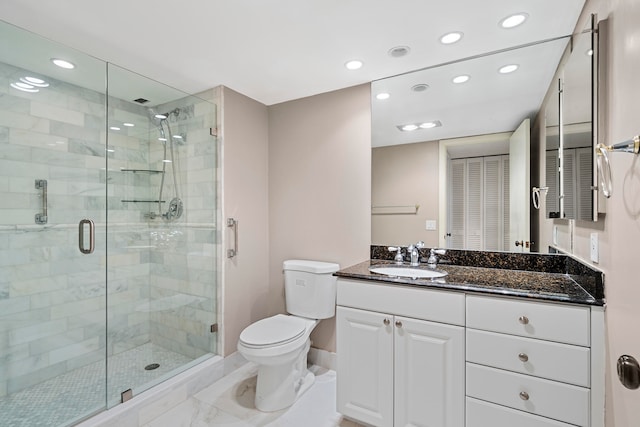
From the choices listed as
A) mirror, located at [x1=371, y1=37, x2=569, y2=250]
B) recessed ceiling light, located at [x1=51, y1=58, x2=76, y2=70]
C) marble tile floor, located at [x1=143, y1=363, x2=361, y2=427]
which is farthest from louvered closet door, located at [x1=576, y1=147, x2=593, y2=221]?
recessed ceiling light, located at [x1=51, y1=58, x2=76, y2=70]

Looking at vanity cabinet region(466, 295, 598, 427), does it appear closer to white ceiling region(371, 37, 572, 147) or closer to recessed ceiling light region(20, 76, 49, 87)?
white ceiling region(371, 37, 572, 147)

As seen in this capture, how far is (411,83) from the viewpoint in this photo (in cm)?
212

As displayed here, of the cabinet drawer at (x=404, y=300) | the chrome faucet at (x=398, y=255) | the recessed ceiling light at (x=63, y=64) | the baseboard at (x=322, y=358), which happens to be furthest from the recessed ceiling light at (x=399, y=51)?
the baseboard at (x=322, y=358)

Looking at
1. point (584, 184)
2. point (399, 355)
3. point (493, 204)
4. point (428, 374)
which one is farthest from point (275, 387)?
point (584, 184)

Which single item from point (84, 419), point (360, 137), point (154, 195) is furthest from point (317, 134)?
point (84, 419)

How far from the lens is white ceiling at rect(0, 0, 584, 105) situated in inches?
56.9

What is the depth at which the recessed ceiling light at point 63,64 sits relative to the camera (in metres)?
1.85

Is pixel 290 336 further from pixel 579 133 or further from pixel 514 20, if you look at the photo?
pixel 514 20

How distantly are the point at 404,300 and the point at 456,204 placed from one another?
2.69 feet

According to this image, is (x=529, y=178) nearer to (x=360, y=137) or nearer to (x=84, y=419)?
(x=360, y=137)

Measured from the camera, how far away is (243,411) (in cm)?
190

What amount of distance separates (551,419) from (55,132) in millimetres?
3269

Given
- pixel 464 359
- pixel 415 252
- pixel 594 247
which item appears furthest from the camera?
pixel 415 252

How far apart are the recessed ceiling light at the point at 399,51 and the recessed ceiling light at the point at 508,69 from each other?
61cm
